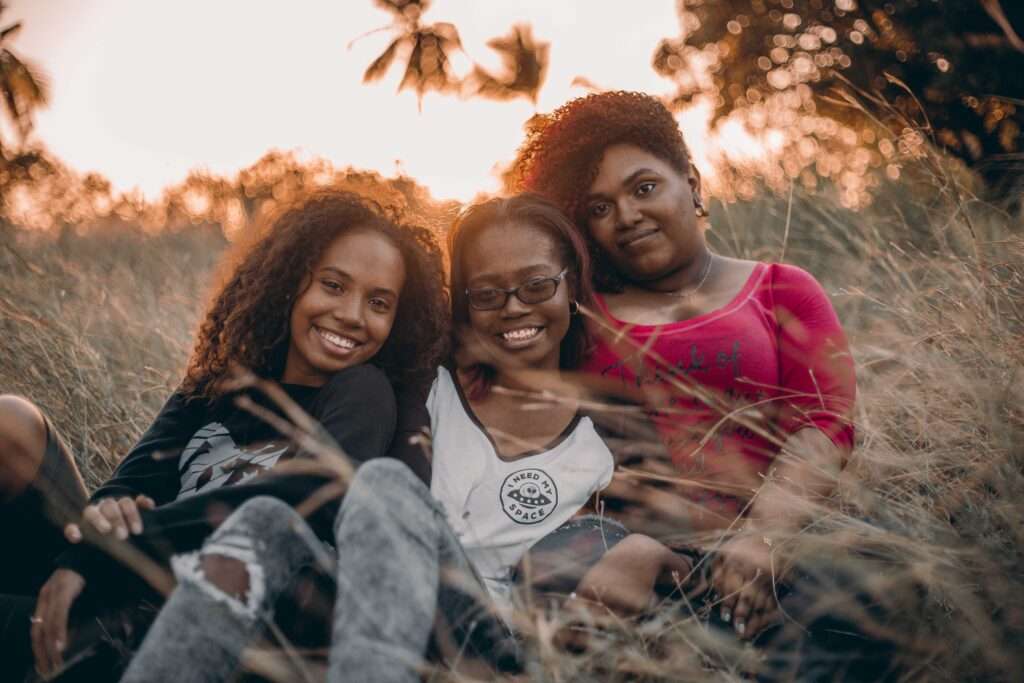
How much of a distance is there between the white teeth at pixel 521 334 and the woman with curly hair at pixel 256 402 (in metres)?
0.24

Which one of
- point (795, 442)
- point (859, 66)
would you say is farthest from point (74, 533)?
point (859, 66)

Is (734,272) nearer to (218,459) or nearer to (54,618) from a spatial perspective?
(218,459)

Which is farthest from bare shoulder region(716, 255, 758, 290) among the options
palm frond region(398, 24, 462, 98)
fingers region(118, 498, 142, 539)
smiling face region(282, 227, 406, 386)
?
palm frond region(398, 24, 462, 98)

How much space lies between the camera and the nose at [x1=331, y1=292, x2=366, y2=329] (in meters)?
2.18

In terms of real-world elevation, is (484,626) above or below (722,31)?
below

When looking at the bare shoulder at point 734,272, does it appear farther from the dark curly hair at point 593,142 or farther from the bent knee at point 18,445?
the bent knee at point 18,445

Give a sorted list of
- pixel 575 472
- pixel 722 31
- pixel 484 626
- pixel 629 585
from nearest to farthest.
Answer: pixel 484 626 → pixel 629 585 → pixel 575 472 → pixel 722 31

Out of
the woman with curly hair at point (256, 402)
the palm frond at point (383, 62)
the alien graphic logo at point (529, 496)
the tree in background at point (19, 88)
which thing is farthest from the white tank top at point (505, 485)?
the tree in background at point (19, 88)

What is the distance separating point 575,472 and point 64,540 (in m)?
1.31

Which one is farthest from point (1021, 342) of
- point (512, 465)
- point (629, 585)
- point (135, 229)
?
point (135, 229)

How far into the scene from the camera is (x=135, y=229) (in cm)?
801

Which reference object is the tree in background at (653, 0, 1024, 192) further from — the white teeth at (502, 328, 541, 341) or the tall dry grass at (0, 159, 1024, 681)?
the white teeth at (502, 328, 541, 341)

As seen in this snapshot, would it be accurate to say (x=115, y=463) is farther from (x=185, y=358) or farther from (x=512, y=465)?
(x=512, y=465)

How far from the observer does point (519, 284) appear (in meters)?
2.29
